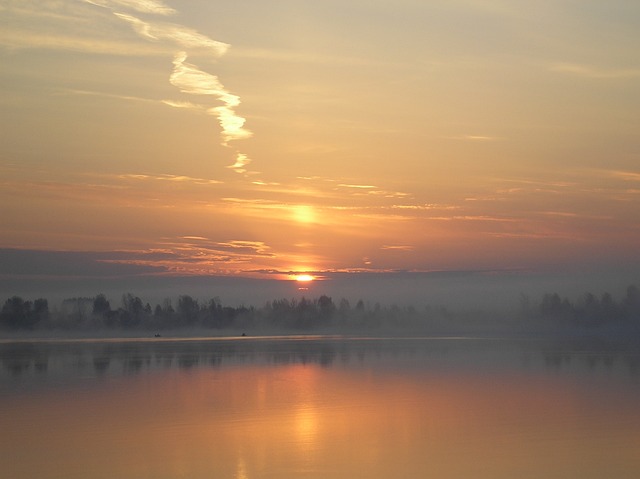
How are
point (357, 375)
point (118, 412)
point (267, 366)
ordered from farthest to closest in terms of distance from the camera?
point (267, 366) < point (357, 375) < point (118, 412)

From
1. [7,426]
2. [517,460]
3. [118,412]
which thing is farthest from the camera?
[118,412]

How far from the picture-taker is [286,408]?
26562 millimetres

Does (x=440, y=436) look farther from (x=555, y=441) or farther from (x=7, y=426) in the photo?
(x=7, y=426)

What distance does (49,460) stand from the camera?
18.0 meters

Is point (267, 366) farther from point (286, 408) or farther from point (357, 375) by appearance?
point (286, 408)

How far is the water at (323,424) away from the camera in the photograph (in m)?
17.2

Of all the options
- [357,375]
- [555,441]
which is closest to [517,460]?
[555,441]

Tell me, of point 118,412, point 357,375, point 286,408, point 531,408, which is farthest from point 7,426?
point 357,375

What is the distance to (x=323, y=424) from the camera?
2291 centimetres

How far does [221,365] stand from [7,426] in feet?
86.3

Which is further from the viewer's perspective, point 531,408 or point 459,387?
point 459,387

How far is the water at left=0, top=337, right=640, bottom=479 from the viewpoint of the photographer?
17188 millimetres

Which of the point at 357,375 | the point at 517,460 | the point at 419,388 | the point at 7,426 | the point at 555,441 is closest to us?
the point at 517,460

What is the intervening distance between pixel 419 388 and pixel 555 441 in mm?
12556
